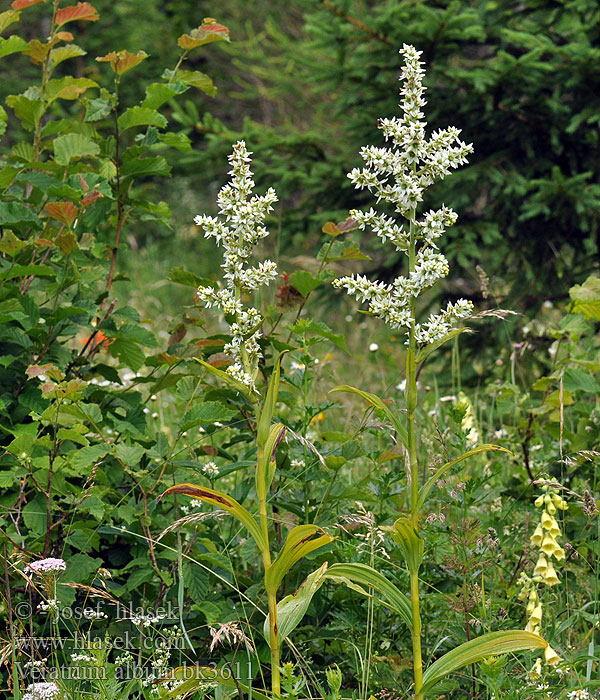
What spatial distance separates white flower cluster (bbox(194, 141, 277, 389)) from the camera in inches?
59.7

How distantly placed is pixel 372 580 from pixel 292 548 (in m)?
0.15

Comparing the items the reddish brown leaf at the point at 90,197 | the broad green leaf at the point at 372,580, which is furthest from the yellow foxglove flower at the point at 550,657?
the reddish brown leaf at the point at 90,197

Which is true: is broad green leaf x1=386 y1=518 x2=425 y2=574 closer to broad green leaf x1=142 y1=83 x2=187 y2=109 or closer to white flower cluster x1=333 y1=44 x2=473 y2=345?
white flower cluster x1=333 y1=44 x2=473 y2=345

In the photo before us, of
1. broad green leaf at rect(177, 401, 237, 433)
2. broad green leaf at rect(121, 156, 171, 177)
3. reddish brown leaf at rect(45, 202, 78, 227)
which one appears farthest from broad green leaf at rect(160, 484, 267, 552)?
broad green leaf at rect(121, 156, 171, 177)

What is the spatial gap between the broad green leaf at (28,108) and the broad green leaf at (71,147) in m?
0.17

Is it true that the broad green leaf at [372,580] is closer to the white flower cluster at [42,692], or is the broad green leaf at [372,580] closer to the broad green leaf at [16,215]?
the white flower cluster at [42,692]

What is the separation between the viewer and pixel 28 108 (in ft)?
6.99

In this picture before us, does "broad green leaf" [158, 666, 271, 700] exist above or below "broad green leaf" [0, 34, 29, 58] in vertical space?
below

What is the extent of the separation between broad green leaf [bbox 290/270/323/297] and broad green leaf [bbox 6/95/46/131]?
84 cm

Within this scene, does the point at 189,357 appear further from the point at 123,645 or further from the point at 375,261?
the point at 375,261

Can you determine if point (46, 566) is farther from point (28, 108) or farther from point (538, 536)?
point (28, 108)

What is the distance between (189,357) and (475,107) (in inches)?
108

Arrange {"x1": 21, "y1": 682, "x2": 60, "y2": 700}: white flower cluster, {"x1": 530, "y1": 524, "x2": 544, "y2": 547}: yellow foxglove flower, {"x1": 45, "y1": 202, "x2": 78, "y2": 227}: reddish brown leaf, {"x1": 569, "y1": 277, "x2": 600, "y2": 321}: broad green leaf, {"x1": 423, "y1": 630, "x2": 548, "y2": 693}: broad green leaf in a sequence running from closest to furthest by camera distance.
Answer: {"x1": 423, "y1": 630, "x2": 548, "y2": 693}: broad green leaf → {"x1": 21, "y1": 682, "x2": 60, "y2": 700}: white flower cluster → {"x1": 530, "y1": 524, "x2": 544, "y2": 547}: yellow foxglove flower → {"x1": 45, "y1": 202, "x2": 78, "y2": 227}: reddish brown leaf → {"x1": 569, "y1": 277, "x2": 600, "y2": 321}: broad green leaf

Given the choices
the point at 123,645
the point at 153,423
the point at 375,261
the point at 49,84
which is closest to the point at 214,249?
the point at 375,261
